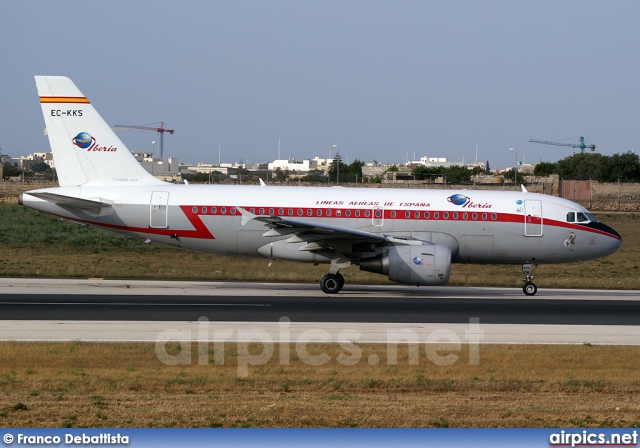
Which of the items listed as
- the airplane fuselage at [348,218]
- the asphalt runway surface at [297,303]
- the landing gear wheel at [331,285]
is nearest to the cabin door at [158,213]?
the airplane fuselage at [348,218]

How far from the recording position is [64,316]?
65.1 feet

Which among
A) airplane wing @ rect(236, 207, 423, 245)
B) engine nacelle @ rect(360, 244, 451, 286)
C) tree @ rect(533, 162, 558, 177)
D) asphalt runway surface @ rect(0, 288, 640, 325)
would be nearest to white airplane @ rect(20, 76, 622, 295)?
airplane wing @ rect(236, 207, 423, 245)

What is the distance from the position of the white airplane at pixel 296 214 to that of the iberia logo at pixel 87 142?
0.03 meters

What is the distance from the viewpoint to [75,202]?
26.6m

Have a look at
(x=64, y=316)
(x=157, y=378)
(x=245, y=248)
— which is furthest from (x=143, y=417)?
(x=245, y=248)

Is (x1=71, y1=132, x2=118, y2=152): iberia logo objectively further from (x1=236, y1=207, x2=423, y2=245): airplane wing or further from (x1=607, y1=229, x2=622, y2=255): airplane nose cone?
(x1=607, y1=229, x2=622, y2=255): airplane nose cone

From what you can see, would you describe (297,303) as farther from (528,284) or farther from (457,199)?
(528,284)

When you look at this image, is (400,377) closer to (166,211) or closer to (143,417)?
(143,417)

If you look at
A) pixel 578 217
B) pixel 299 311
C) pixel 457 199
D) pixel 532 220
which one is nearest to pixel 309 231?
pixel 299 311

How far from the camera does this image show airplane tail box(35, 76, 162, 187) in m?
27.7

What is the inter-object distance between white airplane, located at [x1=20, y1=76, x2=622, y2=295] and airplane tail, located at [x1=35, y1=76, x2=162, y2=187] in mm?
32

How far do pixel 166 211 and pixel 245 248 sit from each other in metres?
2.64

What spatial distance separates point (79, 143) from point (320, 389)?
1732cm

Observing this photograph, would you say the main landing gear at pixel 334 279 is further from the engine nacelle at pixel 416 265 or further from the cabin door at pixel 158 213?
the cabin door at pixel 158 213
